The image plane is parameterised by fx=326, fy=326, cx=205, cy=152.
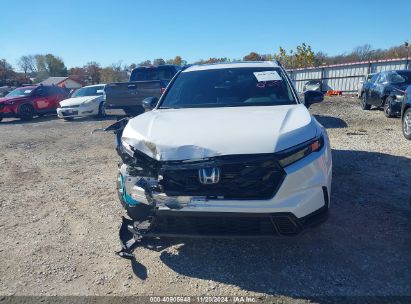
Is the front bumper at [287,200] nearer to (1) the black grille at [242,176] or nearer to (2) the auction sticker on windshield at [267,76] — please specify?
(1) the black grille at [242,176]

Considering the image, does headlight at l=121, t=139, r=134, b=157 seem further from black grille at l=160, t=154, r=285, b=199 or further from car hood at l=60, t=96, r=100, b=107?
car hood at l=60, t=96, r=100, b=107

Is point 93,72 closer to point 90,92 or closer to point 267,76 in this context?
point 90,92

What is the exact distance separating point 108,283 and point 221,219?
1.13m

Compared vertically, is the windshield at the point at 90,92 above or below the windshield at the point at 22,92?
below

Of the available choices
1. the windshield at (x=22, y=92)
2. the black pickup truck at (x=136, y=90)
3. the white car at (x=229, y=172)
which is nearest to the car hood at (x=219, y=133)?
the white car at (x=229, y=172)

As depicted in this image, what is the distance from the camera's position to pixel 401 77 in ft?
34.6

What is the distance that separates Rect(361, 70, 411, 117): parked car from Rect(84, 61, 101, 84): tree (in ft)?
219

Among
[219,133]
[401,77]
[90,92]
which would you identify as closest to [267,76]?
[219,133]

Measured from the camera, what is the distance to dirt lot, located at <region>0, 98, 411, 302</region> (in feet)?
8.68

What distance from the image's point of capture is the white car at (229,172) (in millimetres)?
2504

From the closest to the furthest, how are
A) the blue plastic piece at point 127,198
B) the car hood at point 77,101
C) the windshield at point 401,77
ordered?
the blue plastic piece at point 127,198
the windshield at point 401,77
the car hood at point 77,101

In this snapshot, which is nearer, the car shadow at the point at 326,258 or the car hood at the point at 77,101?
the car shadow at the point at 326,258

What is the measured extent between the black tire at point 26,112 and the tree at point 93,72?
191 feet

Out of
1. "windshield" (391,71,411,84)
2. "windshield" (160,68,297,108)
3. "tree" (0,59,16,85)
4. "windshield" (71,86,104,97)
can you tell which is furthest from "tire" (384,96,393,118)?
"tree" (0,59,16,85)
